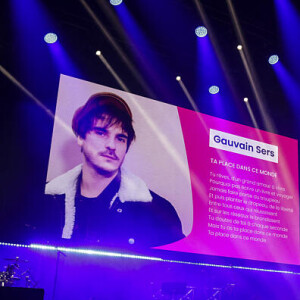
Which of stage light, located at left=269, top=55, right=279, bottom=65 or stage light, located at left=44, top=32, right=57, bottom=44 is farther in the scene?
stage light, located at left=269, top=55, right=279, bottom=65

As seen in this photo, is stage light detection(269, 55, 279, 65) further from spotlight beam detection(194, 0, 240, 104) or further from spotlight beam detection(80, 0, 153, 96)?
spotlight beam detection(80, 0, 153, 96)

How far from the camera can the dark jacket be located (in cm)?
556

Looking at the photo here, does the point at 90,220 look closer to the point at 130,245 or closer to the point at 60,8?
the point at 130,245

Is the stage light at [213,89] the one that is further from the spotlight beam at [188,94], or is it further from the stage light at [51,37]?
the stage light at [51,37]

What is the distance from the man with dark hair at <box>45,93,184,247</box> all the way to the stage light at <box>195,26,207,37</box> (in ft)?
4.64

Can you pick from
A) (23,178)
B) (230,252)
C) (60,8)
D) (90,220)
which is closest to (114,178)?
(90,220)

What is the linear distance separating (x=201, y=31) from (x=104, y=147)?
2078mm

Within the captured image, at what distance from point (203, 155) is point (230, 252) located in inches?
52.6

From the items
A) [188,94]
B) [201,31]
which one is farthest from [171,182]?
[201,31]

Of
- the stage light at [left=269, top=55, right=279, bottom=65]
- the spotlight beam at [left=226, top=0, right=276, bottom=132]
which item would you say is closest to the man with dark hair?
the spotlight beam at [left=226, top=0, right=276, bottom=132]

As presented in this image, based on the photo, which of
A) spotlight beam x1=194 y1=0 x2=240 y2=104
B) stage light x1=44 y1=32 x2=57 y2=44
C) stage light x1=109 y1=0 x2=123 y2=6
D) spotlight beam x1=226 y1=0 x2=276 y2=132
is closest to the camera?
stage light x1=109 y1=0 x2=123 y2=6

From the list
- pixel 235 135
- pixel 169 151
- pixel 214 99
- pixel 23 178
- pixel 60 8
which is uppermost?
pixel 60 8

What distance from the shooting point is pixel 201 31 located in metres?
6.45

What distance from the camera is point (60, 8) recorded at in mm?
6016
